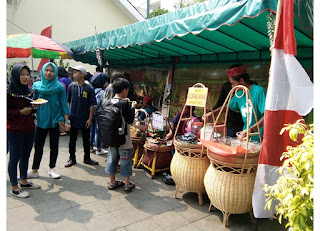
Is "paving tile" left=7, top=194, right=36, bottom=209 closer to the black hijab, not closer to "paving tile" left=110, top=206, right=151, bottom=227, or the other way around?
"paving tile" left=110, top=206, right=151, bottom=227

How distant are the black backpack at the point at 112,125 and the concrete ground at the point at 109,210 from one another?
2.83 feet

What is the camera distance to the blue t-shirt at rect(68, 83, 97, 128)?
437 centimetres

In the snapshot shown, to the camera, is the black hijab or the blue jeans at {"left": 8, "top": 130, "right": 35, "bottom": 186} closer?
the black hijab

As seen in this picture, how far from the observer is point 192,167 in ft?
10.3

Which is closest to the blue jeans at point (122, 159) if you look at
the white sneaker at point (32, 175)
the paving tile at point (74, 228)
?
the paving tile at point (74, 228)

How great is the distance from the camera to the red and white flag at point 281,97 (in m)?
2.10

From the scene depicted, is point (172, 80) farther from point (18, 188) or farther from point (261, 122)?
point (18, 188)

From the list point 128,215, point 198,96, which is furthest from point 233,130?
point 128,215

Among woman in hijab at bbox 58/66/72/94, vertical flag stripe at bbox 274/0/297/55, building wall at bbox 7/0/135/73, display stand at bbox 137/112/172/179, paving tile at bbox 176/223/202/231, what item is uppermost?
building wall at bbox 7/0/135/73

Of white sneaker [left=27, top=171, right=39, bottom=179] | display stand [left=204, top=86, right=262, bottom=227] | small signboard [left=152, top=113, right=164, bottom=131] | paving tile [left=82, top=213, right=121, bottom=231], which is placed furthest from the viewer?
small signboard [left=152, top=113, right=164, bottom=131]

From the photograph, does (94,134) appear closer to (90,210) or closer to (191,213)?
(90,210)

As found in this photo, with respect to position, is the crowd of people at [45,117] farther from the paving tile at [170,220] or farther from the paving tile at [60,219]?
the paving tile at [170,220]

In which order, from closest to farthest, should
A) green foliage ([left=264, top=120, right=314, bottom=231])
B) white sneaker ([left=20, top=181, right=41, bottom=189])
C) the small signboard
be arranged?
green foliage ([left=264, top=120, right=314, bottom=231]), white sneaker ([left=20, top=181, right=41, bottom=189]), the small signboard

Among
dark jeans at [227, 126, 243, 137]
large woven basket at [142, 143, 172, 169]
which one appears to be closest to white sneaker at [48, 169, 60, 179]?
large woven basket at [142, 143, 172, 169]
